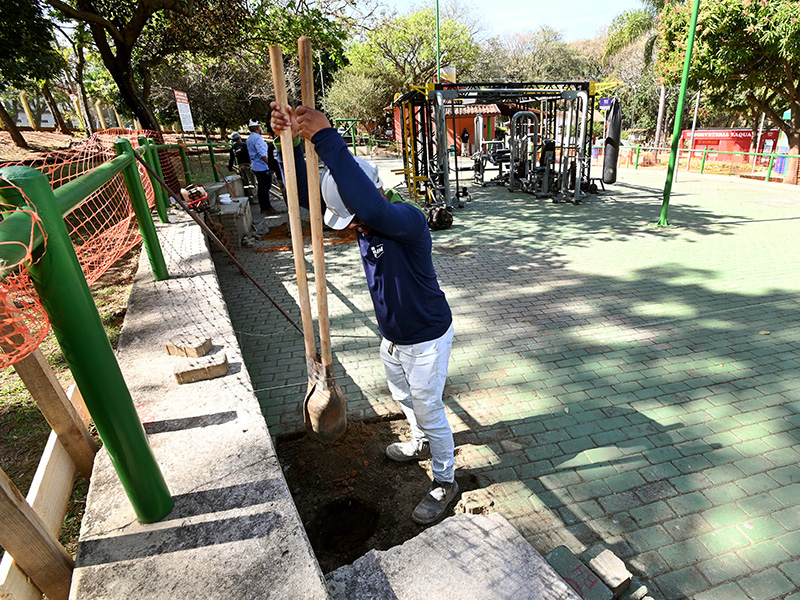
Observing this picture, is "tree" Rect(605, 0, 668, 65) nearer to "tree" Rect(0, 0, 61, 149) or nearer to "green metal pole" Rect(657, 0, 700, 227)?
"green metal pole" Rect(657, 0, 700, 227)

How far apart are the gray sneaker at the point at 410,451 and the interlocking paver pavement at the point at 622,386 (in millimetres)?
306

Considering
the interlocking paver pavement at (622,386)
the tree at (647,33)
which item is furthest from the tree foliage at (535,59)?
the interlocking paver pavement at (622,386)

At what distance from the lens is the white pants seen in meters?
Result: 2.49

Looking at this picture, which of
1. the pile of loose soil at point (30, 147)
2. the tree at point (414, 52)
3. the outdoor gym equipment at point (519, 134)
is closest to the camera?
the outdoor gym equipment at point (519, 134)

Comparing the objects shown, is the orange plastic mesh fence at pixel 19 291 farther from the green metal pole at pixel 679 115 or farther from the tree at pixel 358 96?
the tree at pixel 358 96

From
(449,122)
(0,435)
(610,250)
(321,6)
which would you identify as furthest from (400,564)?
(449,122)

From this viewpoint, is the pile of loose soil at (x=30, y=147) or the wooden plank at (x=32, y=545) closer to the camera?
the wooden plank at (x=32, y=545)

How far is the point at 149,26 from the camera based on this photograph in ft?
42.0

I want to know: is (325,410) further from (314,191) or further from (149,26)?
(149,26)

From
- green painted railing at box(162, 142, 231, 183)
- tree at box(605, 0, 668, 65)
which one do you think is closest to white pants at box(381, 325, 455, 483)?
green painted railing at box(162, 142, 231, 183)

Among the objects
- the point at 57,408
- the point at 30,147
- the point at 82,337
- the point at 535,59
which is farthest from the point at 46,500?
the point at 535,59

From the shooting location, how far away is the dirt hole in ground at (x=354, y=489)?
2570 mm

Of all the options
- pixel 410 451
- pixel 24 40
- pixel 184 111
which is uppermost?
pixel 24 40

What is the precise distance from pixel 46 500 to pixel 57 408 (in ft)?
1.36
